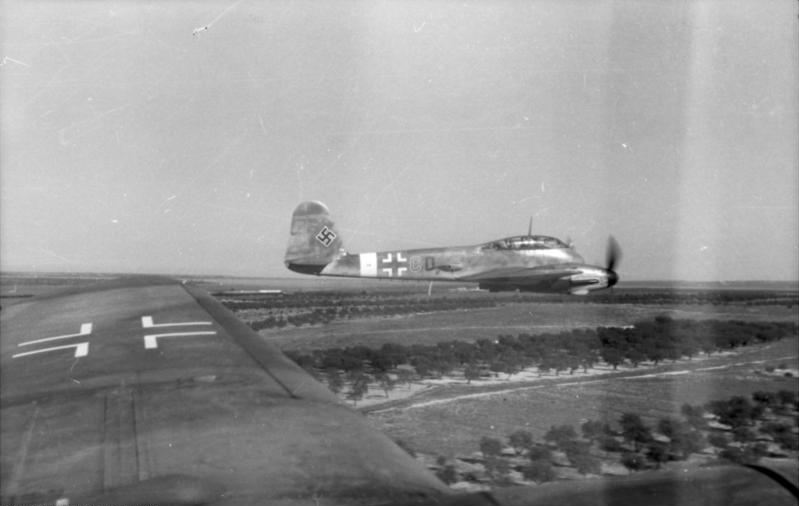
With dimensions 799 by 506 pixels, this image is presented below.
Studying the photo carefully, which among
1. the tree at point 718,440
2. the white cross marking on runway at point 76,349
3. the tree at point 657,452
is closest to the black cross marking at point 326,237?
the tree at point 718,440

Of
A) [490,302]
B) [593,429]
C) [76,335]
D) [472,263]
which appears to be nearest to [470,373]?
[593,429]

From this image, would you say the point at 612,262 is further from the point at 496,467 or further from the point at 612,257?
the point at 496,467

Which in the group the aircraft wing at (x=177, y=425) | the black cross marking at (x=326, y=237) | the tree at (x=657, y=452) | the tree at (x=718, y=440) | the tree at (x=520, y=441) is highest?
the black cross marking at (x=326, y=237)

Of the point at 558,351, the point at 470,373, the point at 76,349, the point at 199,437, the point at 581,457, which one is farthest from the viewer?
the point at 558,351

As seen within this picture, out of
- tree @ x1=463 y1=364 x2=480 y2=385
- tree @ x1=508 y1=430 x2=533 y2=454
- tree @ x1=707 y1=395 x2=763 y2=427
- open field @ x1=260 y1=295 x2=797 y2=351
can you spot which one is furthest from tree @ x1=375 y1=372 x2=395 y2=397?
tree @ x1=707 y1=395 x2=763 y2=427

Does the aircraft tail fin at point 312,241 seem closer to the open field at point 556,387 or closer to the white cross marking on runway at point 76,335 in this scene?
the open field at point 556,387
